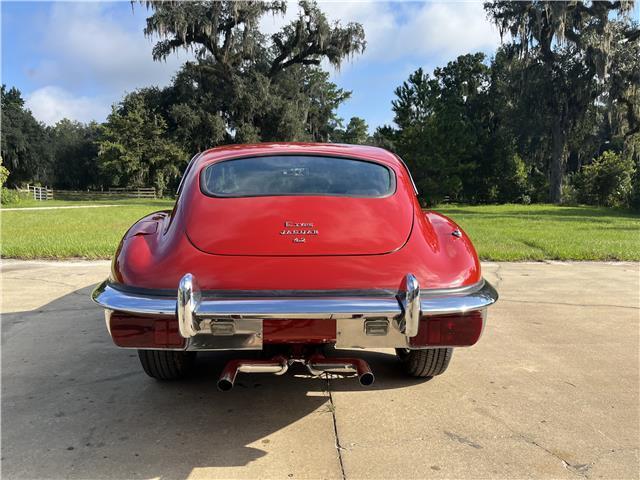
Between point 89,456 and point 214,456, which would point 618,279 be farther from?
point 89,456

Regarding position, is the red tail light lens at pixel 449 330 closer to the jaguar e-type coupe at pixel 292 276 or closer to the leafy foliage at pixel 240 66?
the jaguar e-type coupe at pixel 292 276

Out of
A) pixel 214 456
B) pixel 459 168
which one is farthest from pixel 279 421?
pixel 459 168

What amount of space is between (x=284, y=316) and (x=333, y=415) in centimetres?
81

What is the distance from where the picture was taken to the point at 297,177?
3.11 metres

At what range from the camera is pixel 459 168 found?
36031 millimetres

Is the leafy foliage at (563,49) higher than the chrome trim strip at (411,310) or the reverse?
higher

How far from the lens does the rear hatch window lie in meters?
2.67

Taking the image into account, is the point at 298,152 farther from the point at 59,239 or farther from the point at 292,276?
the point at 59,239

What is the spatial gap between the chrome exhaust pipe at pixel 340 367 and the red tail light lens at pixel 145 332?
665mm

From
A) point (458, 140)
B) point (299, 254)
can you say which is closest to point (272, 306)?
point (299, 254)

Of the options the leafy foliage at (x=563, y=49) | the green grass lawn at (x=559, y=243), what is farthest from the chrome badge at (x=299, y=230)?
the leafy foliage at (x=563, y=49)

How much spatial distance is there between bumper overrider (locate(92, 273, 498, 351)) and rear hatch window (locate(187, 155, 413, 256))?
0.31 meters

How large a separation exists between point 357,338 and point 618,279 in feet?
18.2

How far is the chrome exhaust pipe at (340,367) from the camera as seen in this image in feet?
8.09
